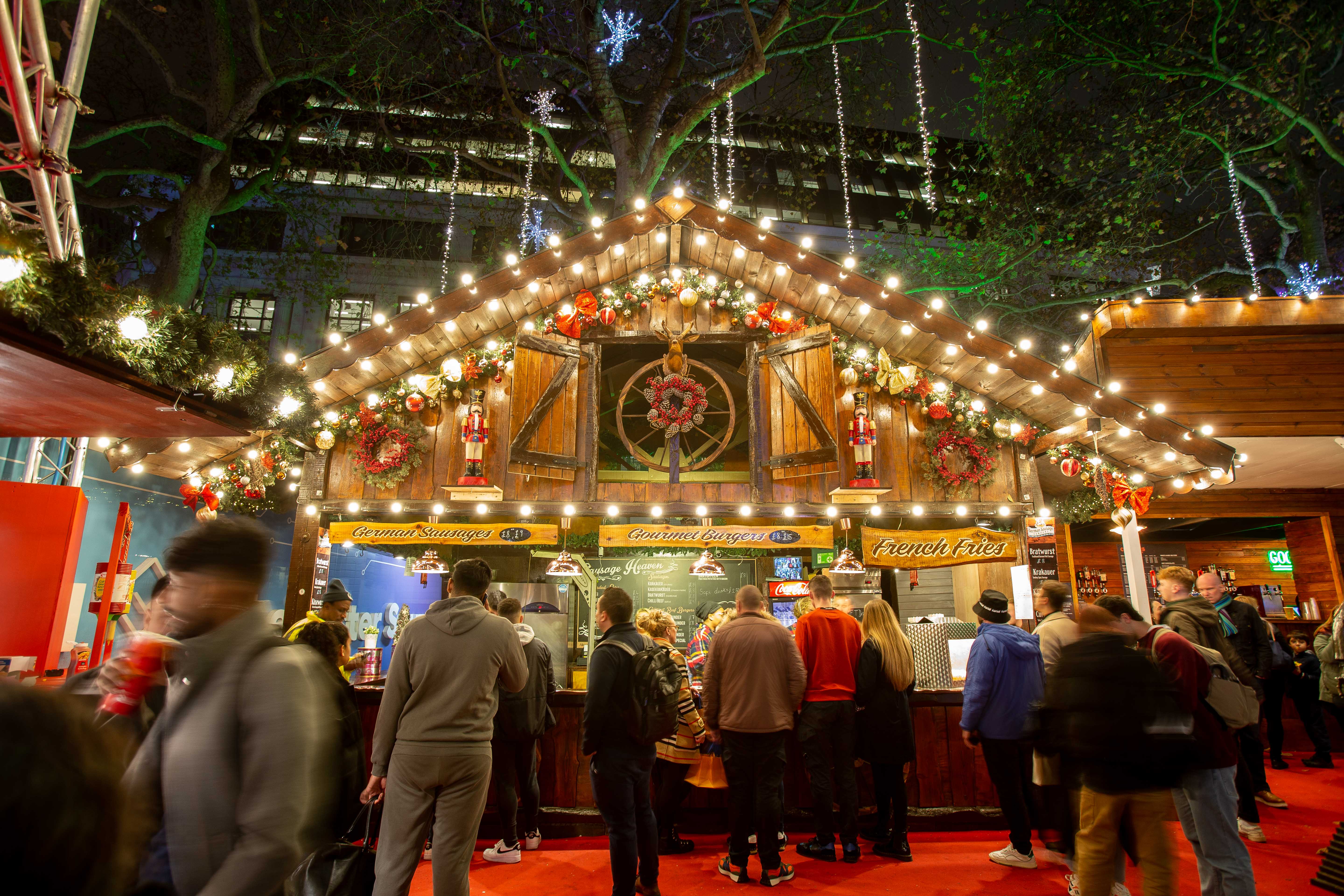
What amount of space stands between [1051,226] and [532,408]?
44.0 ft

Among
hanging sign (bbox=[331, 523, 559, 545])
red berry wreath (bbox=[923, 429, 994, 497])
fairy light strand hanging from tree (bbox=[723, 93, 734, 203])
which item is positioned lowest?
hanging sign (bbox=[331, 523, 559, 545])

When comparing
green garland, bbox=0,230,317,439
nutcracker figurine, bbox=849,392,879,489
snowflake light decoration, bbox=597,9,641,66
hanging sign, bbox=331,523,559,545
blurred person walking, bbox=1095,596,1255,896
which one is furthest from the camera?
snowflake light decoration, bbox=597,9,641,66

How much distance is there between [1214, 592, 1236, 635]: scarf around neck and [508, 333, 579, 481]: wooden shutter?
632cm

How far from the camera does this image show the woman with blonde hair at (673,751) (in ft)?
17.0

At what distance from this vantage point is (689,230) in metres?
7.44

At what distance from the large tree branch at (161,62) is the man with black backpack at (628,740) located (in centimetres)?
1314

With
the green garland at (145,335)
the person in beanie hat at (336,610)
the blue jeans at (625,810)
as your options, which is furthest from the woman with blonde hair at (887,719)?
the green garland at (145,335)

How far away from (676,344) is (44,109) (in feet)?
17.8

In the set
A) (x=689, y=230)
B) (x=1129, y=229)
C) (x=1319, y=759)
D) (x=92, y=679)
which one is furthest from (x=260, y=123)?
(x=1319, y=759)

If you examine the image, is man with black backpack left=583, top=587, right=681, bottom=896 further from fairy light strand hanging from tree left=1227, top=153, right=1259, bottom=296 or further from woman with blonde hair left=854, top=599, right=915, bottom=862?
fairy light strand hanging from tree left=1227, top=153, right=1259, bottom=296

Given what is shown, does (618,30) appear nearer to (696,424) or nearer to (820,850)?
(696,424)

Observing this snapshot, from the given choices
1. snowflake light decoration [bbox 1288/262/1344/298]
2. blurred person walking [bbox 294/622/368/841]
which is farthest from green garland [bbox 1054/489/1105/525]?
blurred person walking [bbox 294/622/368/841]

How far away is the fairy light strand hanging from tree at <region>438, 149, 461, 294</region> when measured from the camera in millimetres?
16594

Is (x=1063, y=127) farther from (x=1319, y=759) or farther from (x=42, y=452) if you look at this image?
(x=42, y=452)
